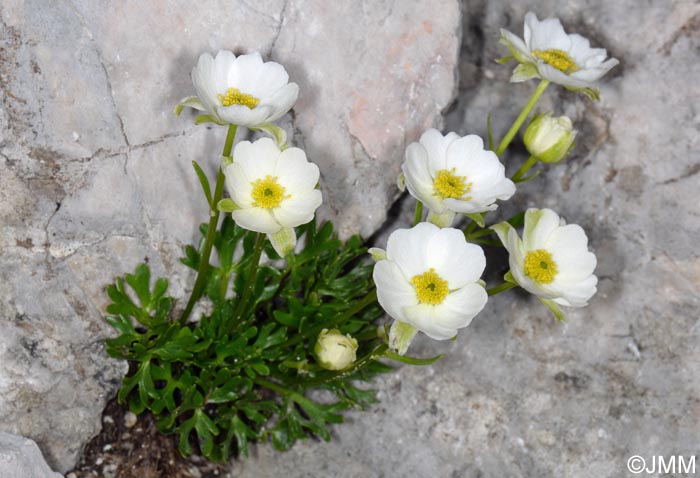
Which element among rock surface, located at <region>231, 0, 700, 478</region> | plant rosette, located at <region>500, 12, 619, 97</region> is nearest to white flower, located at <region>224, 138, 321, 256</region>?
plant rosette, located at <region>500, 12, 619, 97</region>

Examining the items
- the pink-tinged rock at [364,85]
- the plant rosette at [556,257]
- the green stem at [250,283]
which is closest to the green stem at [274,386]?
the green stem at [250,283]

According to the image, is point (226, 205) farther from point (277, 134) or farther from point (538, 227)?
point (538, 227)

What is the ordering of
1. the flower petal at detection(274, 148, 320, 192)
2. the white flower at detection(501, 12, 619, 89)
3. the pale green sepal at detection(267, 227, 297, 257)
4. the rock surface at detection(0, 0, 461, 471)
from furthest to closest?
the white flower at detection(501, 12, 619, 89), the rock surface at detection(0, 0, 461, 471), the flower petal at detection(274, 148, 320, 192), the pale green sepal at detection(267, 227, 297, 257)

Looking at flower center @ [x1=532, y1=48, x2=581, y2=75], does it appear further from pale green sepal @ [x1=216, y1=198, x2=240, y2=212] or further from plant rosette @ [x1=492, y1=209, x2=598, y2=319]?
pale green sepal @ [x1=216, y1=198, x2=240, y2=212]

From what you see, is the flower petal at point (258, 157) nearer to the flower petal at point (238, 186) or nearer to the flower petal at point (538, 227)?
the flower petal at point (238, 186)

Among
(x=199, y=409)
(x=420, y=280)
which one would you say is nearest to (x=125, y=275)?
(x=199, y=409)
